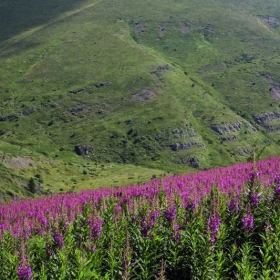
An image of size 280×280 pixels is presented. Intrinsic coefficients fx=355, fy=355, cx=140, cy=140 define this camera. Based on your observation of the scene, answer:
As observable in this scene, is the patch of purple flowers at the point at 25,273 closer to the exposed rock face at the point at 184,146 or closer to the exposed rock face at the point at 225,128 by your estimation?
the exposed rock face at the point at 184,146

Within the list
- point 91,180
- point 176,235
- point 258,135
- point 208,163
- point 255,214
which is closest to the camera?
point 176,235

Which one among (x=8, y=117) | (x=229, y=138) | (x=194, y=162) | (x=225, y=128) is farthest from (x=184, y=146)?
(x=8, y=117)

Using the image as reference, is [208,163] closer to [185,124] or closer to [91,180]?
[185,124]

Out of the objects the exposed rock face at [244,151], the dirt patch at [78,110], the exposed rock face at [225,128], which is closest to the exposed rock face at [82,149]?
the dirt patch at [78,110]

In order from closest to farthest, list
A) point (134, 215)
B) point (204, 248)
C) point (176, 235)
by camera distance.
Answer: point (204, 248) → point (176, 235) → point (134, 215)

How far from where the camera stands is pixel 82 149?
157m

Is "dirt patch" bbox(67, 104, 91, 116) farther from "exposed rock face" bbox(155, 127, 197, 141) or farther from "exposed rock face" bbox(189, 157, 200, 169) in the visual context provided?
"exposed rock face" bbox(189, 157, 200, 169)

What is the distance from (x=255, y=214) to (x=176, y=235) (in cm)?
328

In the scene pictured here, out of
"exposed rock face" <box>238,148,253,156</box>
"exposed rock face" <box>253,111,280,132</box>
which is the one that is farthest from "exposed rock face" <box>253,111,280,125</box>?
"exposed rock face" <box>238,148,253,156</box>

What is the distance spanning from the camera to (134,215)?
14.6 metres

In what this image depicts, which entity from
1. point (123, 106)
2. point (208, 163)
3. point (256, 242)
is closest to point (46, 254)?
point (256, 242)

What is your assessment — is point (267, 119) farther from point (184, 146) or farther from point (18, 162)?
point (18, 162)

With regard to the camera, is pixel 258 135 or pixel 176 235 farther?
pixel 258 135

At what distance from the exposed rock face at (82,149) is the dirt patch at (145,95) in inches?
1741
